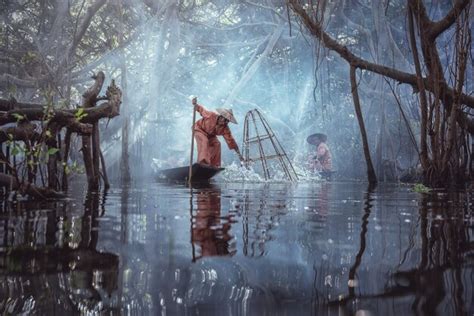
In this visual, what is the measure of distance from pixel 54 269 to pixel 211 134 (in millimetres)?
9426

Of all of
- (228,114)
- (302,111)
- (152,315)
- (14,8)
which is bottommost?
(152,315)

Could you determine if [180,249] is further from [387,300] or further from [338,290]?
[387,300]

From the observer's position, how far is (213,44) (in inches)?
587

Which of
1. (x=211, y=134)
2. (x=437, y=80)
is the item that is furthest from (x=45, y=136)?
(x=211, y=134)

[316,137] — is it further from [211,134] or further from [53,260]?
[53,260]

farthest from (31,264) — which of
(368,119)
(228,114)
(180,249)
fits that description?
(368,119)

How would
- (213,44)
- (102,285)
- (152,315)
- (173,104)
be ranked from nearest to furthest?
(152,315)
(102,285)
(213,44)
(173,104)

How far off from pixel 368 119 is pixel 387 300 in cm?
1353

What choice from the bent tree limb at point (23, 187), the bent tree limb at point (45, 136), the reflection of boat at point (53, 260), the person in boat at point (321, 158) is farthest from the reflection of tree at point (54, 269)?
the person in boat at point (321, 158)

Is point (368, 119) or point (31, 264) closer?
point (31, 264)

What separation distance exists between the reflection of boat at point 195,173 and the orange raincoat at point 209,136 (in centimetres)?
42

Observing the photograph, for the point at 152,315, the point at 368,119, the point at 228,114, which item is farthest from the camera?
the point at 368,119

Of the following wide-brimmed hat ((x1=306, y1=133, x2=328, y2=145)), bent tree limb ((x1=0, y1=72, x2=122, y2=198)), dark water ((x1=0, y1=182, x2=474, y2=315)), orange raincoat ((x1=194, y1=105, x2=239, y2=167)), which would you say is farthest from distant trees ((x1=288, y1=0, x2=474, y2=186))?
wide-brimmed hat ((x1=306, y1=133, x2=328, y2=145))

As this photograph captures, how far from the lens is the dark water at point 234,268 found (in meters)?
0.82
